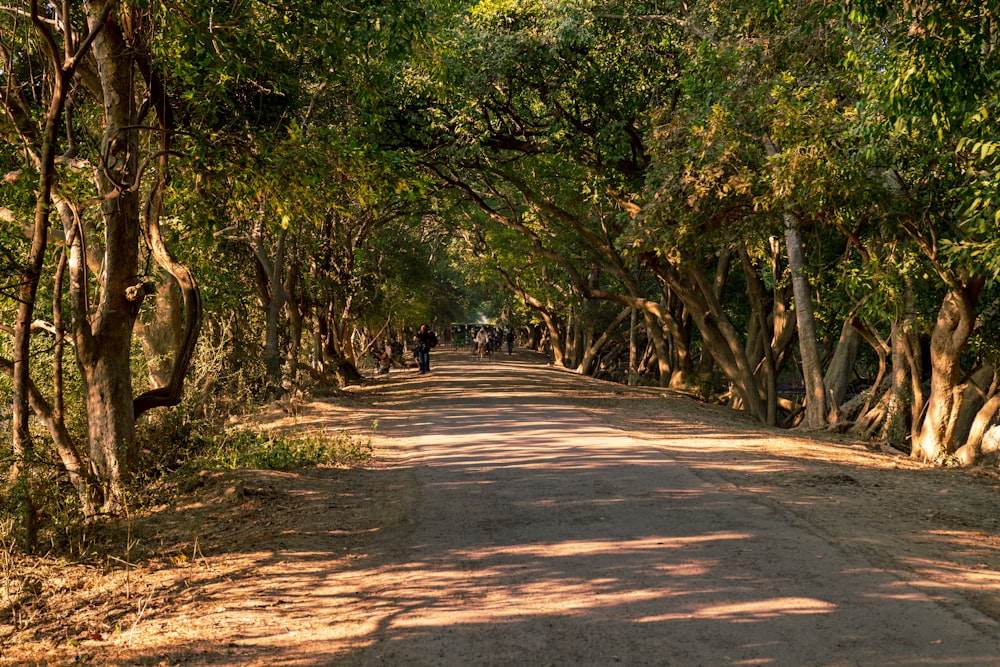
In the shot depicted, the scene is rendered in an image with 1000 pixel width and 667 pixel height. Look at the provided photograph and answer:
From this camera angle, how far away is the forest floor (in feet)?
16.0

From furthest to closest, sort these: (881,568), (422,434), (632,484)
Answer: (422,434) < (632,484) < (881,568)

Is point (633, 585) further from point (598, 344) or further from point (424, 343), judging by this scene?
point (598, 344)

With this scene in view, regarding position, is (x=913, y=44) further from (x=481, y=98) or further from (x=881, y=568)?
(x=481, y=98)

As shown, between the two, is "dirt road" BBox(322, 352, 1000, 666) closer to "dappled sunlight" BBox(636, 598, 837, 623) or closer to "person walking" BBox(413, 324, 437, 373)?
"dappled sunlight" BBox(636, 598, 837, 623)

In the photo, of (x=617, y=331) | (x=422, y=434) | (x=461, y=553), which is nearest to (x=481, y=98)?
(x=422, y=434)

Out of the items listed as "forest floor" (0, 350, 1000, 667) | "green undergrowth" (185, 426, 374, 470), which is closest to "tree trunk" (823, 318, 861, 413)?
"forest floor" (0, 350, 1000, 667)

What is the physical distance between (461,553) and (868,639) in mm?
2886

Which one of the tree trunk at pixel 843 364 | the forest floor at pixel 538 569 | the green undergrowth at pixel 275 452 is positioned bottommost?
the forest floor at pixel 538 569

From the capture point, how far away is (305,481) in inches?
376

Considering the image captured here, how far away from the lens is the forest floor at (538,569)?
4.86 meters

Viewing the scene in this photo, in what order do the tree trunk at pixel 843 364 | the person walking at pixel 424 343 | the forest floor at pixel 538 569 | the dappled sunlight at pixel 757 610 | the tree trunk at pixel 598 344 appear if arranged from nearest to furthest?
the forest floor at pixel 538 569, the dappled sunlight at pixel 757 610, the tree trunk at pixel 843 364, the person walking at pixel 424 343, the tree trunk at pixel 598 344

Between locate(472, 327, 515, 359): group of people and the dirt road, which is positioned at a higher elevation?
locate(472, 327, 515, 359): group of people

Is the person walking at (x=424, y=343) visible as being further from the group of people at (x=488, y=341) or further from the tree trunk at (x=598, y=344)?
the group of people at (x=488, y=341)

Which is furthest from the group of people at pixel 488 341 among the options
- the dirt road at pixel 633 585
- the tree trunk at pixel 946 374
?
the dirt road at pixel 633 585
